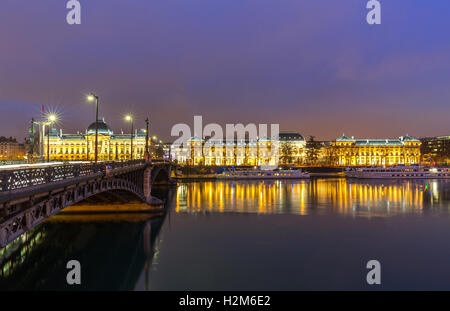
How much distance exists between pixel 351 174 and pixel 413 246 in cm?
10346

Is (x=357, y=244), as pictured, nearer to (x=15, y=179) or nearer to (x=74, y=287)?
(x=74, y=287)

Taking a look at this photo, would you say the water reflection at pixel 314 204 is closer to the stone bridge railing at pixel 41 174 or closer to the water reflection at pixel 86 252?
the water reflection at pixel 86 252

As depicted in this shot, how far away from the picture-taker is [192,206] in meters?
56.6

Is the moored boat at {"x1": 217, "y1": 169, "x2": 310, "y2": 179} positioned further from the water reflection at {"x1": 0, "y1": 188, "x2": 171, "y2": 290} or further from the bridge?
the bridge

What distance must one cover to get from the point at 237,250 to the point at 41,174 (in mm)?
18890

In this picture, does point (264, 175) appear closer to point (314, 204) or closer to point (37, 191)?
point (314, 204)

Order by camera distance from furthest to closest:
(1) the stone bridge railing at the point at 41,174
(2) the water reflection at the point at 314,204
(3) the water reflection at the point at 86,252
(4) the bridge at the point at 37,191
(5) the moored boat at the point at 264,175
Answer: (5) the moored boat at the point at 264,175 < (2) the water reflection at the point at 314,204 < (3) the water reflection at the point at 86,252 < (1) the stone bridge railing at the point at 41,174 < (4) the bridge at the point at 37,191

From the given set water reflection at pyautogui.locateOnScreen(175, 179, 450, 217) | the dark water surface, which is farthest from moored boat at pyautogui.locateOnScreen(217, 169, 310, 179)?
the dark water surface

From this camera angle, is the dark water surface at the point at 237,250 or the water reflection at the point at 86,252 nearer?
the water reflection at the point at 86,252

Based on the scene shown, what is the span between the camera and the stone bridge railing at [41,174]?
13.7 meters

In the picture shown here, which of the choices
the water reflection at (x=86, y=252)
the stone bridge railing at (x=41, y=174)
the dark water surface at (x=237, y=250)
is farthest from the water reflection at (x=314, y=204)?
the stone bridge railing at (x=41, y=174)

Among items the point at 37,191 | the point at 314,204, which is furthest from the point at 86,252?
the point at 314,204

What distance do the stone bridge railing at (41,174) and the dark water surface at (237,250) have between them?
733 centimetres
